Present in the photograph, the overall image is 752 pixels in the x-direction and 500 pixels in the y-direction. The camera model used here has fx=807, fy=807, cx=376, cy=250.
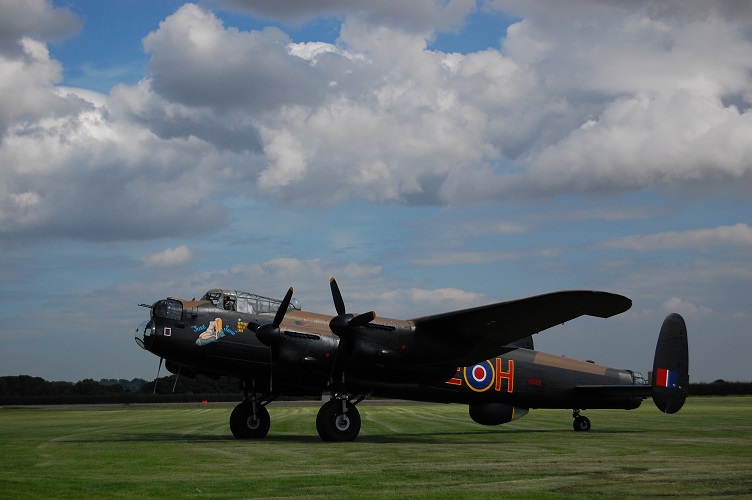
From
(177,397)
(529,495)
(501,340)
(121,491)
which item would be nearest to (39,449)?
(121,491)

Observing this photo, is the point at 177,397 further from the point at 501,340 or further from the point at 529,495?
the point at 529,495

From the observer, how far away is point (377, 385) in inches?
833

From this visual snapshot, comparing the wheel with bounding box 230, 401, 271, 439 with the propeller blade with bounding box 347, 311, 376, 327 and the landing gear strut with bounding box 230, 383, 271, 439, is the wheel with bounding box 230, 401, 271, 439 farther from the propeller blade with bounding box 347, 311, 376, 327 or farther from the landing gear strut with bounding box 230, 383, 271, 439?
the propeller blade with bounding box 347, 311, 376, 327

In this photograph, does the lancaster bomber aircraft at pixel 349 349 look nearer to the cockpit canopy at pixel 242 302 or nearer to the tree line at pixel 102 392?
the cockpit canopy at pixel 242 302

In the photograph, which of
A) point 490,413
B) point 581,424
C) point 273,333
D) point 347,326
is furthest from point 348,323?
point 581,424

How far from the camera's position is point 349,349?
19906 millimetres

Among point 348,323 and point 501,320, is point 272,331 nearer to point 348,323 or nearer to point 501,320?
point 348,323

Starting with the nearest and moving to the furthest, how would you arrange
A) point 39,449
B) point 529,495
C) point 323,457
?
point 529,495 → point 323,457 → point 39,449

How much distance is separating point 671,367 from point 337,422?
12.5m

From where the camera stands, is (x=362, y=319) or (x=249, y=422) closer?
(x=362, y=319)

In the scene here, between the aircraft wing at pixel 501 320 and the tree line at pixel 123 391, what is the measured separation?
5997 cm

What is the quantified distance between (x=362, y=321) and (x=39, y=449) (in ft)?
26.5

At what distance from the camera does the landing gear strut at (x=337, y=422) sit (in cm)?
2003

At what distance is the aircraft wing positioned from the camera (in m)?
18.5
